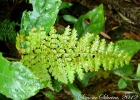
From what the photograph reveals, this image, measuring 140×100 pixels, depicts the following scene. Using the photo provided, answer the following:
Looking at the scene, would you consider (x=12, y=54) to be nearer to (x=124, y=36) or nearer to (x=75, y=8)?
(x=75, y=8)

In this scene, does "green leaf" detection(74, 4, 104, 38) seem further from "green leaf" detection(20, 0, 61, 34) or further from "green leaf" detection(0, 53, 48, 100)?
"green leaf" detection(0, 53, 48, 100)

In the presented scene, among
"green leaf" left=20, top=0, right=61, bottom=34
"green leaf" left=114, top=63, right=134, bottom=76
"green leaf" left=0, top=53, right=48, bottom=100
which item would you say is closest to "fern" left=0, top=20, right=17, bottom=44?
"green leaf" left=20, top=0, right=61, bottom=34

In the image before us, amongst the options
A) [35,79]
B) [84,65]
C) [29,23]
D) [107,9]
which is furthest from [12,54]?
[107,9]

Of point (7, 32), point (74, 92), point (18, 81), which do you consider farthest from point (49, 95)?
point (18, 81)

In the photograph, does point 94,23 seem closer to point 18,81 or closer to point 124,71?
point 124,71

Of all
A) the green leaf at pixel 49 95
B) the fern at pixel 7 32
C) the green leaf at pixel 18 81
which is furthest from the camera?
the green leaf at pixel 49 95

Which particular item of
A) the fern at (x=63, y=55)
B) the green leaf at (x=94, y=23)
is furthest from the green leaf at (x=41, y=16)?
the green leaf at (x=94, y=23)

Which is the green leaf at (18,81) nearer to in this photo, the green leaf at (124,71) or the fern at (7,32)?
the fern at (7,32)
